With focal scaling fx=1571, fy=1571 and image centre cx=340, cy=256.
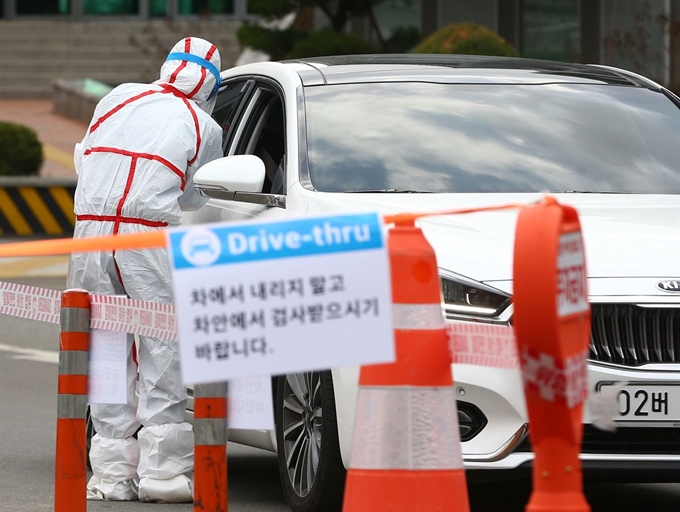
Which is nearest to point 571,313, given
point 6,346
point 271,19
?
point 6,346

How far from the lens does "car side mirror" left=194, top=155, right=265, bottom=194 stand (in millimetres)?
6117

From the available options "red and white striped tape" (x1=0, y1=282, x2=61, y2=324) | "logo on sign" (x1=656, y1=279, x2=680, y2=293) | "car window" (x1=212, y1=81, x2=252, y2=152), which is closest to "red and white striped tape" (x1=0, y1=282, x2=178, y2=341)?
"red and white striped tape" (x1=0, y1=282, x2=61, y2=324)

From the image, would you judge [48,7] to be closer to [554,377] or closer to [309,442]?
[309,442]

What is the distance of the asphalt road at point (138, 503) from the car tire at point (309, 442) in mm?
363

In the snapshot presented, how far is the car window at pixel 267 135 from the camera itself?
22.7 ft

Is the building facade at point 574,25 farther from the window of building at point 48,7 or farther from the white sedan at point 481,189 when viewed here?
the white sedan at point 481,189

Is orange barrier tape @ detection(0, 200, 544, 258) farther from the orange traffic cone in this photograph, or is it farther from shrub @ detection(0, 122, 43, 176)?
shrub @ detection(0, 122, 43, 176)

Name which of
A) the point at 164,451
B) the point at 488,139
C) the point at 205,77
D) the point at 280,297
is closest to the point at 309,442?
the point at 164,451

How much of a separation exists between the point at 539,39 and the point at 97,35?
13.7m

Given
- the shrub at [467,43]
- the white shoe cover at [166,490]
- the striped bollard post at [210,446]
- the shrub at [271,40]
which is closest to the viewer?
the striped bollard post at [210,446]

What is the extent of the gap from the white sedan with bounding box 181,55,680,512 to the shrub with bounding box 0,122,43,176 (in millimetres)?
13904

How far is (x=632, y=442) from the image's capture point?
527 centimetres

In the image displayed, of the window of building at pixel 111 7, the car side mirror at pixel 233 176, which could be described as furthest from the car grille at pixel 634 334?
the window of building at pixel 111 7

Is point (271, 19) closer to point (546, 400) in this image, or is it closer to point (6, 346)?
point (6, 346)
